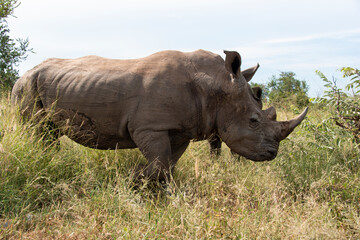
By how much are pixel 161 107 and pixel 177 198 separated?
1019mm

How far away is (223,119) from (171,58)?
35.7 inches

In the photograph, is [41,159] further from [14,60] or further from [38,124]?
[14,60]

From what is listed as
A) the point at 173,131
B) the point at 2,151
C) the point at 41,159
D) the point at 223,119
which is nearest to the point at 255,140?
the point at 223,119

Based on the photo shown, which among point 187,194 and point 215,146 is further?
point 215,146

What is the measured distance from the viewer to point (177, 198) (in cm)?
328

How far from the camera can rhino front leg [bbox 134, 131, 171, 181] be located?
3818 millimetres

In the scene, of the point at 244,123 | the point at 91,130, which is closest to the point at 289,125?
the point at 244,123

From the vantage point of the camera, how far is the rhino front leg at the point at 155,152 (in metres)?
3.82

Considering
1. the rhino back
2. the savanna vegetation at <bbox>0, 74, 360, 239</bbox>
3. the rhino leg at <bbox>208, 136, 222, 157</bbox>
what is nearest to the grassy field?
the savanna vegetation at <bbox>0, 74, 360, 239</bbox>

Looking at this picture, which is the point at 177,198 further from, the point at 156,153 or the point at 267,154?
the point at 267,154

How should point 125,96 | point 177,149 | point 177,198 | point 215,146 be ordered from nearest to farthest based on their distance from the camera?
point 177,198 → point 125,96 → point 177,149 → point 215,146

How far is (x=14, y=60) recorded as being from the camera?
527 inches

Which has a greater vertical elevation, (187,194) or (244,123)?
(244,123)

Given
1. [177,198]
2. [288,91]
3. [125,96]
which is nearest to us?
[177,198]
